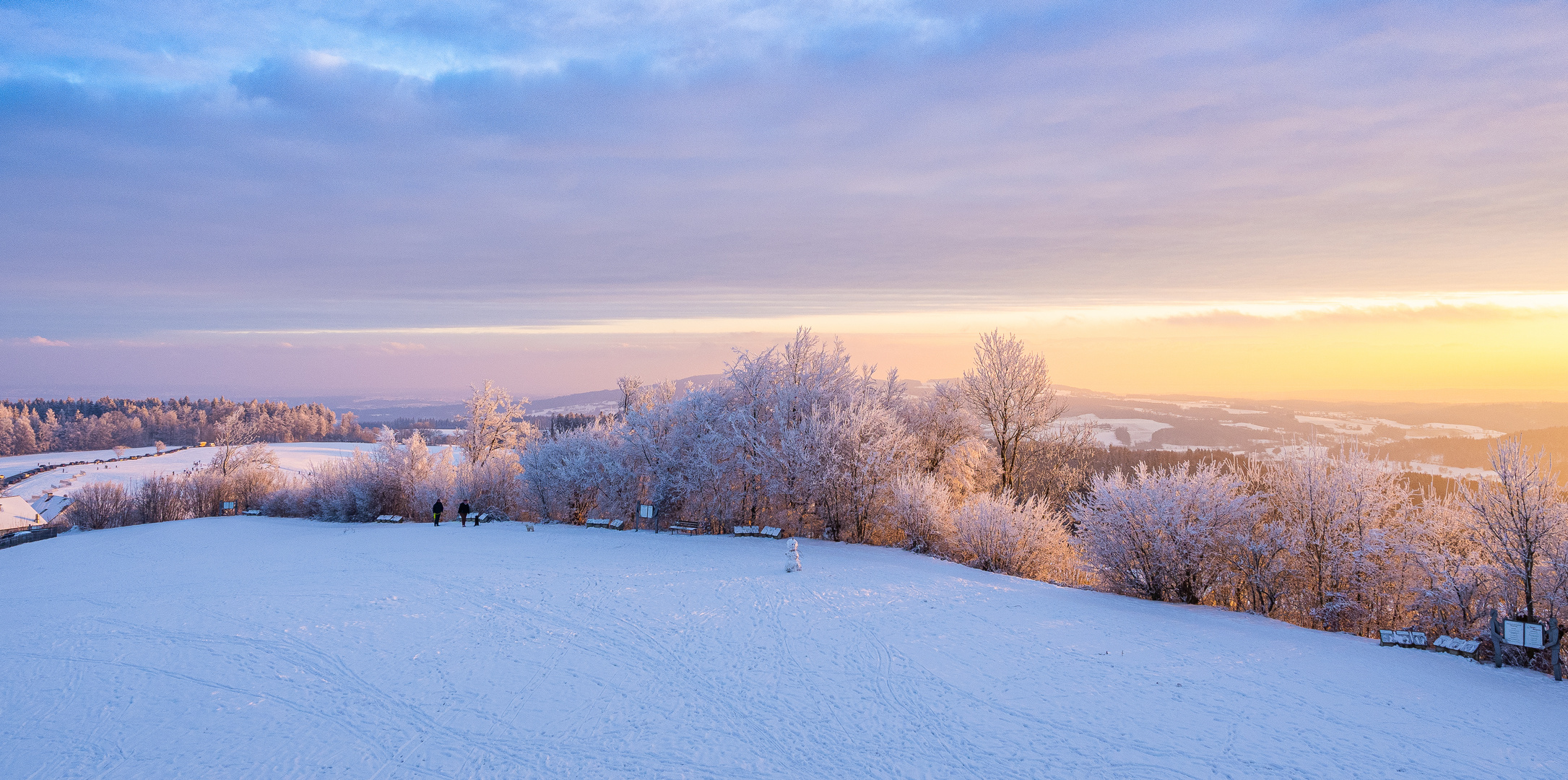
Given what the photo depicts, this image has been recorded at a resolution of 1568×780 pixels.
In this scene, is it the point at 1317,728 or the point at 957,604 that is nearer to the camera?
the point at 1317,728

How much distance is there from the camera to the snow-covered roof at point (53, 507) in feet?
118

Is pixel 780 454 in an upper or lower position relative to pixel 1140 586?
upper

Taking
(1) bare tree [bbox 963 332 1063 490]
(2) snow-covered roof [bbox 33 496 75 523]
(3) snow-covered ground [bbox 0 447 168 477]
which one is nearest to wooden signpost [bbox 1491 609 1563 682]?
(1) bare tree [bbox 963 332 1063 490]

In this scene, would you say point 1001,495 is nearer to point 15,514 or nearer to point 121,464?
point 15,514

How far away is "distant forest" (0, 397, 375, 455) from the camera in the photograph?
296 feet

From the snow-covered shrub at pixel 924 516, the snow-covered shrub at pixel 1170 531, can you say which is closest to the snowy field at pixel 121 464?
the snow-covered shrub at pixel 924 516

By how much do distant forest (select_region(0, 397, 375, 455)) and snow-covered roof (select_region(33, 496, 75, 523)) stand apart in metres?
54.5

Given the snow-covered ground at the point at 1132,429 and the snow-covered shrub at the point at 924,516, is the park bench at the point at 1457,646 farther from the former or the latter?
the snow-covered ground at the point at 1132,429

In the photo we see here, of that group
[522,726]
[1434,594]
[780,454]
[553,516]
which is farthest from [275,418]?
[1434,594]

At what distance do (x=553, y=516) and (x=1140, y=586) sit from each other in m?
22.0

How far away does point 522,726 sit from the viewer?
7.95 meters

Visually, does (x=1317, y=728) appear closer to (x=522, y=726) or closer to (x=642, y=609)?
(x=522, y=726)

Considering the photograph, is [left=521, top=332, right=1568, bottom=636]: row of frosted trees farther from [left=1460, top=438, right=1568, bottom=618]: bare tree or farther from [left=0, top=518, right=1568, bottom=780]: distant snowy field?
[left=0, top=518, right=1568, bottom=780]: distant snowy field

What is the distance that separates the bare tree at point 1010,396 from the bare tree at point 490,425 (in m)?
29.7
